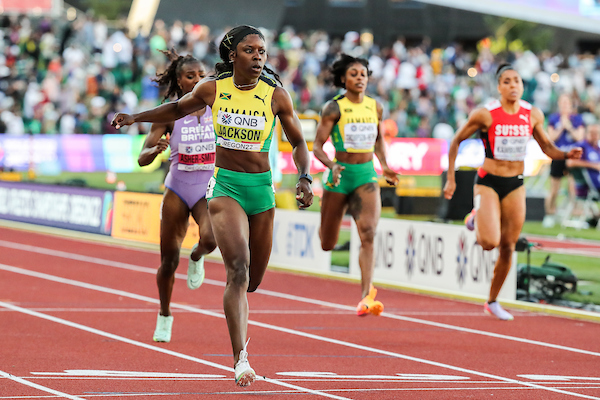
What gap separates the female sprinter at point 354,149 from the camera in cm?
970

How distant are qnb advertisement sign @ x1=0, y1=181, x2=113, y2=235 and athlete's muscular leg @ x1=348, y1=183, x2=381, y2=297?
8863mm

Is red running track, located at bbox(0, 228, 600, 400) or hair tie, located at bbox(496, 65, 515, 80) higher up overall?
hair tie, located at bbox(496, 65, 515, 80)

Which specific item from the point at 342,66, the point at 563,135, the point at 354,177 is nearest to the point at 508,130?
the point at 354,177

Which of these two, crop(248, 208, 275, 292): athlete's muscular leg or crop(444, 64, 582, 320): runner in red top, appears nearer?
crop(248, 208, 275, 292): athlete's muscular leg

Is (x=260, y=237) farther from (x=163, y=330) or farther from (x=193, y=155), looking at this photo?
(x=163, y=330)

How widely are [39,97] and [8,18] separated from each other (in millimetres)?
6327

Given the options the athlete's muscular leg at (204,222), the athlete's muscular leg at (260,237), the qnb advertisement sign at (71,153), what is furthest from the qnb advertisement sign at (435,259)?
the qnb advertisement sign at (71,153)

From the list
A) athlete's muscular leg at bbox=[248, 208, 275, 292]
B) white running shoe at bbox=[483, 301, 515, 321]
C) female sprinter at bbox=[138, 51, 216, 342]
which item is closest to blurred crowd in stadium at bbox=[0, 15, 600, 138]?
white running shoe at bbox=[483, 301, 515, 321]

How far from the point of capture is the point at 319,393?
6.32 meters

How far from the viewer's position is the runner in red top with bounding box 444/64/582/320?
9.66 metres

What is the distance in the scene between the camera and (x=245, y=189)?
6367mm

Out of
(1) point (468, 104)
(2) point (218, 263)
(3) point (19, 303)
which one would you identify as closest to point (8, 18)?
(1) point (468, 104)

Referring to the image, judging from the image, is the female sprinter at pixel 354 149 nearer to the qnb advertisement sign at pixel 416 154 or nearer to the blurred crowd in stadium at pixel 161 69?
the qnb advertisement sign at pixel 416 154

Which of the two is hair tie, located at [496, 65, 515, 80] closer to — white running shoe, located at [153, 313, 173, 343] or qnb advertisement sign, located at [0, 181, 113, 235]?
white running shoe, located at [153, 313, 173, 343]
